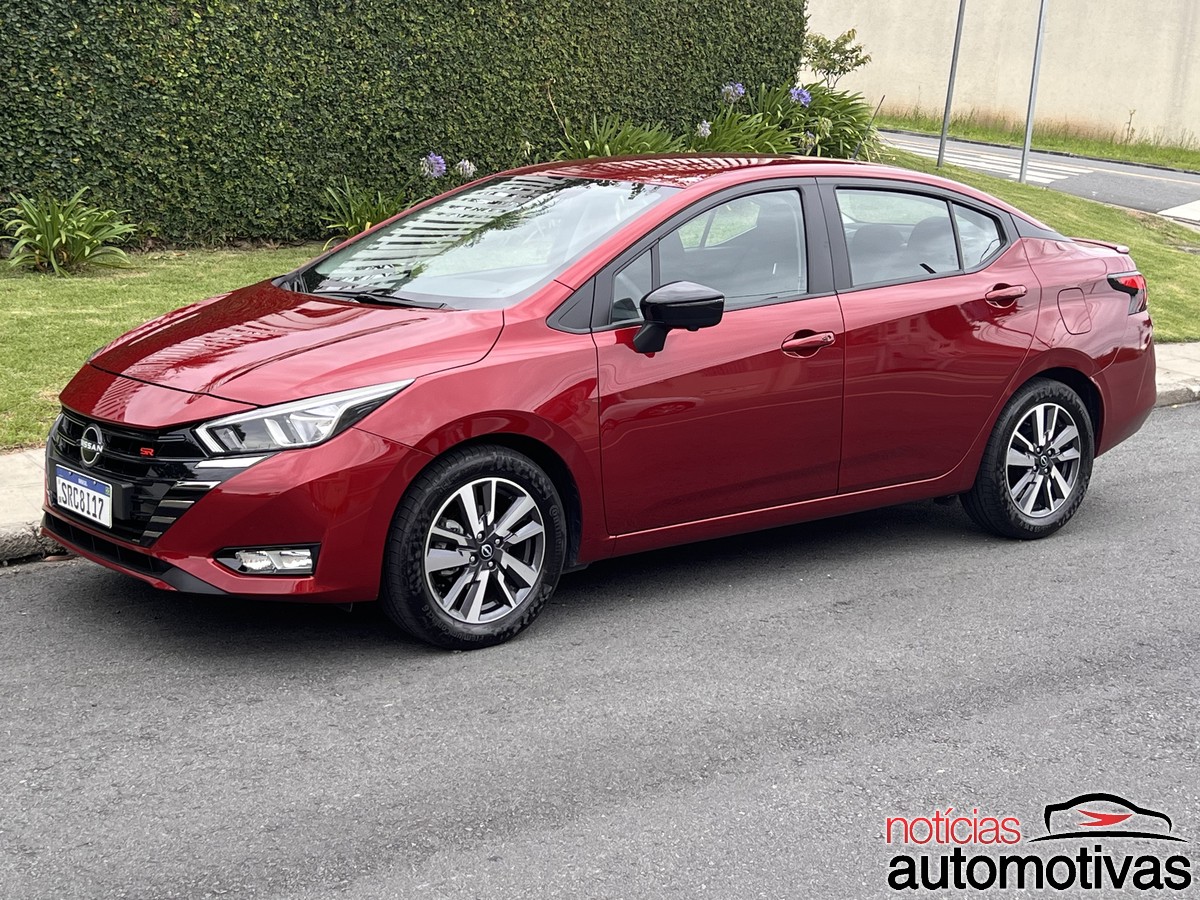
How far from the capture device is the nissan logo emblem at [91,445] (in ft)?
15.0

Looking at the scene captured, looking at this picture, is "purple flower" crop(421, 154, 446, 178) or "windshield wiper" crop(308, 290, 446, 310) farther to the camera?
"purple flower" crop(421, 154, 446, 178)

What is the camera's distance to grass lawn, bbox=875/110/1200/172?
101 feet

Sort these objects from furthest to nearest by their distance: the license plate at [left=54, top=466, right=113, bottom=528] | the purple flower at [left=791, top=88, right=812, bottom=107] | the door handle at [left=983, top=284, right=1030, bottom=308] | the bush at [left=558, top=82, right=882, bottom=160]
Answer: the purple flower at [left=791, top=88, right=812, bottom=107]
the bush at [left=558, top=82, right=882, bottom=160]
the door handle at [left=983, top=284, right=1030, bottom=308]
the license plate at [left=54, top=466, right=113, bottom=528]

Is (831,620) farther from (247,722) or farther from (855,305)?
(247,722)

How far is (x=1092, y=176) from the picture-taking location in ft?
79.8

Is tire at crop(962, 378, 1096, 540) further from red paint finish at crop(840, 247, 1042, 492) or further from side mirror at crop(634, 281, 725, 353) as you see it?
side mirror at crop(634, 281, 725, 353)

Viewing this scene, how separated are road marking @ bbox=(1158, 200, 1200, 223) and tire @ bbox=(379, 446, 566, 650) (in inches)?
680

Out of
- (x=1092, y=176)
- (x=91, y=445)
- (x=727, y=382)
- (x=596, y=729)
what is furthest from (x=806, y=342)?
(x=1092, y=176)

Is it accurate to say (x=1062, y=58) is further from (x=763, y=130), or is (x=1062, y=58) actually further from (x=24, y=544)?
(x=24, y=544)

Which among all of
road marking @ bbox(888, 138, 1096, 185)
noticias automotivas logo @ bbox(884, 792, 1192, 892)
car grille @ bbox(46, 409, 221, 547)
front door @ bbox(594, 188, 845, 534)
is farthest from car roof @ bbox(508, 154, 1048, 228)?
road marking @ bbox(888, 138, 1096, 185)

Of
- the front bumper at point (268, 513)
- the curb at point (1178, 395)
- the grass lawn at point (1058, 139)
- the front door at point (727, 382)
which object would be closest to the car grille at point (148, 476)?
the front bumper at point (268, 513)

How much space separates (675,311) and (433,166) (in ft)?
24.7

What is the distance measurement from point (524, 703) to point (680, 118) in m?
10.8

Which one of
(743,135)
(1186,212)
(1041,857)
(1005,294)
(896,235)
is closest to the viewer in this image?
(1041,857)
